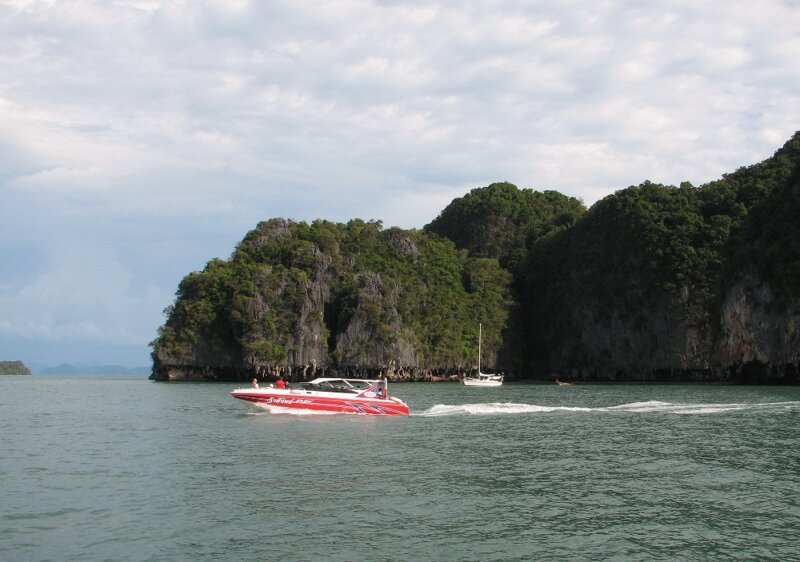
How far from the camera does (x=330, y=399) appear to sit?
3033 centimetres

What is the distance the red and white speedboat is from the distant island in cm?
14233

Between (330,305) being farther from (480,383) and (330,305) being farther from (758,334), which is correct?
(758,334)

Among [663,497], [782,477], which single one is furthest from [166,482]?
[782,477]

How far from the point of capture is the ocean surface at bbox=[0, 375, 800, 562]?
38.1 feet

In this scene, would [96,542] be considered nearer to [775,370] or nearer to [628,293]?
[775,370]

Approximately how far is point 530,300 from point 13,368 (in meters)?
113

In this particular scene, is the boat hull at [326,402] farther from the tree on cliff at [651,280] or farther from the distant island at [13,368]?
the distant island at [13,368]

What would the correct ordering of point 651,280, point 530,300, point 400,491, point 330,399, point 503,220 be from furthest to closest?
point 503,220, point 530,300, point 651,280, point 330,399, point 400,491

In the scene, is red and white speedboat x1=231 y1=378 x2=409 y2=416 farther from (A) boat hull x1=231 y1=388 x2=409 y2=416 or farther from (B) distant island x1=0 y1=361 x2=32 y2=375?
(B) distant island x1=0 y1=361 x2=32 y2=375

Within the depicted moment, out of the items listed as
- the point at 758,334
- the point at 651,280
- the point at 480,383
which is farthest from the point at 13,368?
the point at 758,334

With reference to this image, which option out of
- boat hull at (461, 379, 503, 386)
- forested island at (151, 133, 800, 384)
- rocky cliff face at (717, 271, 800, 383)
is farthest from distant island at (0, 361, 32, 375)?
rocky cliff face at (717, 271, 800, 383)

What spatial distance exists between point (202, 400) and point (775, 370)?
44.9 meters

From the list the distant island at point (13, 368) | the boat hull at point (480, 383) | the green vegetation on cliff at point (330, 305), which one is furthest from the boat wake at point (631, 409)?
the distant island at point (13, 368)

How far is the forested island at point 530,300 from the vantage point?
64250 mm
